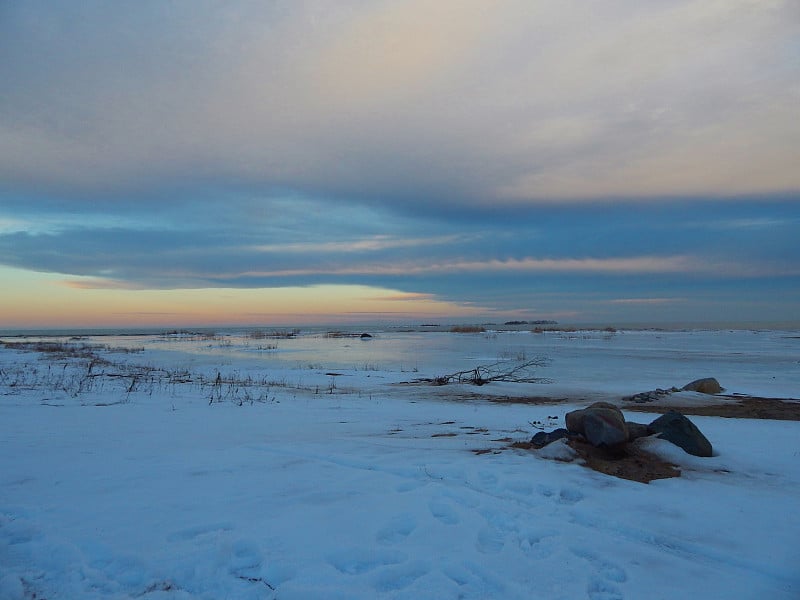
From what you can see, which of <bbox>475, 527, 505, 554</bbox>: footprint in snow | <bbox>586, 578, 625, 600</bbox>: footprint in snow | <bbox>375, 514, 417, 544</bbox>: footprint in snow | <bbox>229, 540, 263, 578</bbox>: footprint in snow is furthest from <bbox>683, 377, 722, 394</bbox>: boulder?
<bbox>229, 540, 263, 578</bbox>: footprint in snow

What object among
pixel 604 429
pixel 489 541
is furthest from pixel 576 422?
pixel 489 541

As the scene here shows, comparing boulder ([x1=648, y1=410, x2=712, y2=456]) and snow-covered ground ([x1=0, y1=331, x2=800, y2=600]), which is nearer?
snow-covered ground ([x1=0, y1=331, x2=800, y2=600])

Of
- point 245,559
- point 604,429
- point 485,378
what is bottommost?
point 485,378

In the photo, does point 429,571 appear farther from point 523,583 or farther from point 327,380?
point 327,380

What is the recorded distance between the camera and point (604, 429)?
7574mm

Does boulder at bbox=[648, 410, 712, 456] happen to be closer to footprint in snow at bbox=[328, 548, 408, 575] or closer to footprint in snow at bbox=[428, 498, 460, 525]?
footprint in snow at bbox=[428, 498, 460, 525]

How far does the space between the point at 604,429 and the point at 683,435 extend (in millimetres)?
1300

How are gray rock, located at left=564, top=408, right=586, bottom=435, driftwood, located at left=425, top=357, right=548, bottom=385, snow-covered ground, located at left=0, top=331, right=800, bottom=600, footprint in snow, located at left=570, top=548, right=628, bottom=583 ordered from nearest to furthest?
snow-covered ground, located at left=0, top=331, right=800, bottom=600
footprint in snow, located at left=570, top=548, right=628, bottom=583
gray rock, located at left=564, top=408, right=586, bottom=435
driftwood, located at left=425, top=357, right=548, bottom=385

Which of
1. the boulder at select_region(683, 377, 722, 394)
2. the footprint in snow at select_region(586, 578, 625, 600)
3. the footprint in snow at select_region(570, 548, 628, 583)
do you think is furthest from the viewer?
the boulder at select_region(683, 377, 722, 394)

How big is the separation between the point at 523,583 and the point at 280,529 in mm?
2172

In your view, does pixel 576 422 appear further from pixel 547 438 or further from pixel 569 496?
pixel 569 496

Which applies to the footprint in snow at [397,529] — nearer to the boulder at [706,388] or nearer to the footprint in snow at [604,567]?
the footprint in snow at [604,567]

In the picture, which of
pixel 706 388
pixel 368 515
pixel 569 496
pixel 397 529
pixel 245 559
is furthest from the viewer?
pixel 706 388

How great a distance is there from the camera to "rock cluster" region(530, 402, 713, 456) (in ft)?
24.8
